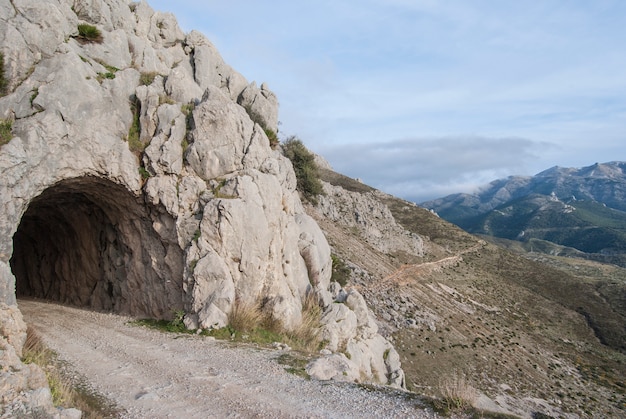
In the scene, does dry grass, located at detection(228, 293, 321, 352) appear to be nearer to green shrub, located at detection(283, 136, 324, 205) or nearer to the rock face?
the rock face

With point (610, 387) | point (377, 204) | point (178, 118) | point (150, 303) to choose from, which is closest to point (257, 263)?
point (150, 303)

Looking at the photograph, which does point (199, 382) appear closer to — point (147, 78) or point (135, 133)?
point (135, 133)

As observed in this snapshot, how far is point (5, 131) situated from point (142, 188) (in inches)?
189

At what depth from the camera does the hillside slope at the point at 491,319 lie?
29.2 m

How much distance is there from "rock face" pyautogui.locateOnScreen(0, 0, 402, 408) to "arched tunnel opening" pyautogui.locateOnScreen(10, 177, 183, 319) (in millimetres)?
77

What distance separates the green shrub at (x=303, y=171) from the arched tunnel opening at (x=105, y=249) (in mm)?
30712

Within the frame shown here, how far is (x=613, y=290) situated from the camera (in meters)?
60.6

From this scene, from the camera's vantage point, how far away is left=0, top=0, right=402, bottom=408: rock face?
14133mm

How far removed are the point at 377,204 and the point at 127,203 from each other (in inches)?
2028

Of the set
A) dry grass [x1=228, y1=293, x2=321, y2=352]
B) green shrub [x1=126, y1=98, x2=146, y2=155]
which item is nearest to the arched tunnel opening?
green shrub [x1=126, y1=98, x2=146, y2=155]

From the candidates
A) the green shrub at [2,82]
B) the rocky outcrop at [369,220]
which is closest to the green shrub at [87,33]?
the green shrub at [2,82]

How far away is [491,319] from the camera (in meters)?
41.5

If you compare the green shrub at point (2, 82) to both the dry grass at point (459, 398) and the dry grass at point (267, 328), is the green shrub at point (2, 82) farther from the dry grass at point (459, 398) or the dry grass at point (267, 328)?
the dry grass at point (459, 398)

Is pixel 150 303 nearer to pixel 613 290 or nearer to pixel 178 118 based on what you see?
→ pixel 178 118
